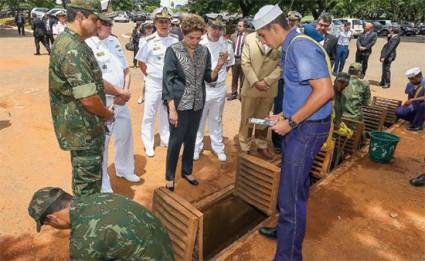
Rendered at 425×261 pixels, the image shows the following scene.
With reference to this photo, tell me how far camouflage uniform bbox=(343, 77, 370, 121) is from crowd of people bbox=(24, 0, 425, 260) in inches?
0.7

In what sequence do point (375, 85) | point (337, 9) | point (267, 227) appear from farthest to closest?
point (337, 9) → point (375, 85) → point (267, 227)

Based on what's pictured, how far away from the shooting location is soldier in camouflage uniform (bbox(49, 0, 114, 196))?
2504mm

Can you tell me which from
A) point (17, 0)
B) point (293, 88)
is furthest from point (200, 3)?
point (293, 88)

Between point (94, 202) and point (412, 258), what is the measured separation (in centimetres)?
309

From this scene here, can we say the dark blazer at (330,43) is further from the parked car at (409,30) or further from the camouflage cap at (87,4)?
the parked car at (409,30)

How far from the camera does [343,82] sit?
16.6 feet

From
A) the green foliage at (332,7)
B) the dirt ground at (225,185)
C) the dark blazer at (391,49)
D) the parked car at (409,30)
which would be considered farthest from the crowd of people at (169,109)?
the parked car at (409,30)

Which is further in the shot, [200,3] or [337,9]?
[337,9]

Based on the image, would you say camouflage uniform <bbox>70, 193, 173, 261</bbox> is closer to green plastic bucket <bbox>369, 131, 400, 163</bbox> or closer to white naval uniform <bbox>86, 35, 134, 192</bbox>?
white naval uniform <bbox>86, 35, 134, 192</bbox>

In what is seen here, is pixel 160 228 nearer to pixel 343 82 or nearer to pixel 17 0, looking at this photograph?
pixel 343 82

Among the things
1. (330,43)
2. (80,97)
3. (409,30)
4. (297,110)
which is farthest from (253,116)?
(409,30)

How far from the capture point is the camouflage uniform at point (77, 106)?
98.3 inches

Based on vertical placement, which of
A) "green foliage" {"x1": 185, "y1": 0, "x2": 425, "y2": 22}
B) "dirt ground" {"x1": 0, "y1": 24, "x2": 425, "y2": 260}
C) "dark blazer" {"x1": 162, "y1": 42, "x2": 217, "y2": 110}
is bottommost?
"dirt ground" {"x1": 0, "y1": 24, "x2": 425, "y2": 260}

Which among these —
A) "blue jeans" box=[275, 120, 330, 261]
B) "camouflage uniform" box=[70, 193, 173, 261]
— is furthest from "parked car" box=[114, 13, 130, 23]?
"camouflage uniform" box=[70, 193, 173, 261]
